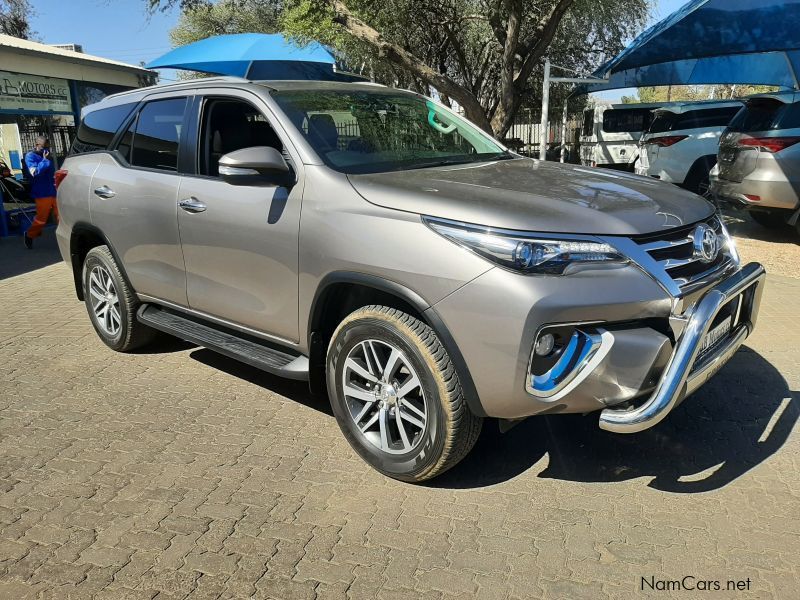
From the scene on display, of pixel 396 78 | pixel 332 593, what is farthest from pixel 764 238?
pixel 396 78

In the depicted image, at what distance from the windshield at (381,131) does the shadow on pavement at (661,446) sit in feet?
5.36

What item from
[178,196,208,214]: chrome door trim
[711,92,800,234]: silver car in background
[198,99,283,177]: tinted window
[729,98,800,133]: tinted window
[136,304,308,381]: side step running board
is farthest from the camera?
[729,98,800,133]: tinted window

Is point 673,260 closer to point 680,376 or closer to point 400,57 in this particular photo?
point 680,376

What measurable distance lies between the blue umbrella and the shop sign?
199 centimetres

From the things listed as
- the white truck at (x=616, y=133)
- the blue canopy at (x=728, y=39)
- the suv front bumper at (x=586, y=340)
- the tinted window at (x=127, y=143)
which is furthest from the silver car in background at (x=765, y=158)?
the white truck at (x=616, y=133)

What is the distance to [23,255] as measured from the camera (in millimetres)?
10781

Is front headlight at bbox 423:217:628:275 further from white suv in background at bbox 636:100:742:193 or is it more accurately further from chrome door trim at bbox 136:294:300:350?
white suv in background at bbox 636:100:742:193

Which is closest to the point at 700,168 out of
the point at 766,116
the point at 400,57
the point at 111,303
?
the point at 766,116

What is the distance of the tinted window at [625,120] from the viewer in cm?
1891

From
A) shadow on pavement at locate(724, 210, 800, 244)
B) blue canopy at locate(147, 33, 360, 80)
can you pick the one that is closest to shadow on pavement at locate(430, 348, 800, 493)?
shadow on pavement at locate(724, 210, 800, 244)

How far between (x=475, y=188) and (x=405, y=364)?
89 centimetres

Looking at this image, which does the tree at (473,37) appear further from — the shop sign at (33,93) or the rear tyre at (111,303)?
the rear tyre at (111,303)

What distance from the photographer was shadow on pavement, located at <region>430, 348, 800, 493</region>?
344 centimetres

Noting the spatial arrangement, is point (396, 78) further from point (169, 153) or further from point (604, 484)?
point (604, 484)
